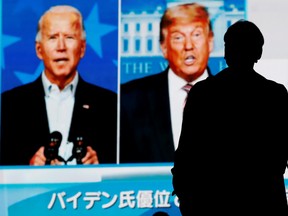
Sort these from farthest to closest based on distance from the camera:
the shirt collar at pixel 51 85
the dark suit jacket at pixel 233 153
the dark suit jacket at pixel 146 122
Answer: the shirt collar at pixel 51 85
the dark suit jacket at pixel 146 122
the dark suit jacket at pixel 233 153

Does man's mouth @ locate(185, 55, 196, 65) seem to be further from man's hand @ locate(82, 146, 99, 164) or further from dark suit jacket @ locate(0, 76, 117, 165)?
man's hand @ locate(82, 146, 99, 164)

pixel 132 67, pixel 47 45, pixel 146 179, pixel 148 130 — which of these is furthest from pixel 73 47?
pixel 146 179

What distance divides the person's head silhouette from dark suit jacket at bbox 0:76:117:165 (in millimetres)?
1508

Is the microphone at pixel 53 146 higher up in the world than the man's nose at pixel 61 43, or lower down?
lower down

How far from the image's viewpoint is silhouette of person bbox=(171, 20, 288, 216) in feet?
4.40

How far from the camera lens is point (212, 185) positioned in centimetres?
134

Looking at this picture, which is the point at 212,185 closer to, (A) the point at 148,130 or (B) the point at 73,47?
(A) the point at 148,130

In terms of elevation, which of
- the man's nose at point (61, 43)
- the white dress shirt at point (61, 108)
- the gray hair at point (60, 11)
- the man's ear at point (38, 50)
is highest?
the gray hair at point (60, 11)

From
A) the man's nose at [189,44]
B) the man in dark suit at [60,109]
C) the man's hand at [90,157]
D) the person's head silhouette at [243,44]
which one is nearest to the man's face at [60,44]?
the man in dark suit at [60,109]

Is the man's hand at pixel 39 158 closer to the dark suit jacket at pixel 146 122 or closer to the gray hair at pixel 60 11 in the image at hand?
the dark suit jacket at pixel 146 122

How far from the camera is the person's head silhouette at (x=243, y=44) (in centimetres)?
139

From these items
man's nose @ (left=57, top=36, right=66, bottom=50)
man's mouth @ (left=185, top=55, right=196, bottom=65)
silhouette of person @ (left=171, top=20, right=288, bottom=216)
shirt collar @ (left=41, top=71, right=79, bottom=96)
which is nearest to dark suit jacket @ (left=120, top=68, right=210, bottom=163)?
man's mouth @ (left=185, top=55, right=196, bottom=65)

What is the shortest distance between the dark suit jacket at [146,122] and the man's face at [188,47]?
8cm

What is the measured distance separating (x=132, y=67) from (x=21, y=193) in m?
0.82
